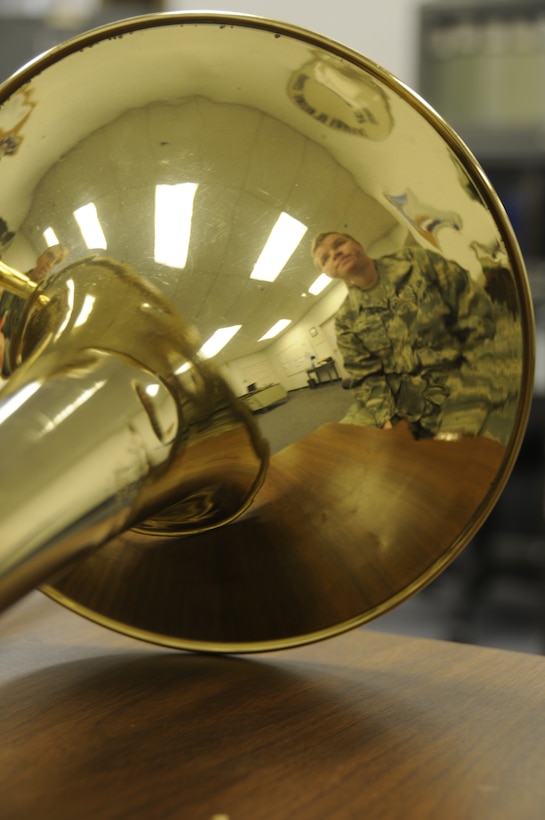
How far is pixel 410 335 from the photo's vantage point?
391 millimetres

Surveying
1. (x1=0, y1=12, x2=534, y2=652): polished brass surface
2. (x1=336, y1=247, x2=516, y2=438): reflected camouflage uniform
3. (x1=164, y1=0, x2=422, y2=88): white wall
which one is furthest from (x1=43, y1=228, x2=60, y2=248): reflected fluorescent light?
(x1=164, y1=0, x2=422, y2=88): white wall

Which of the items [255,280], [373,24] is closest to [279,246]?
[255,280]

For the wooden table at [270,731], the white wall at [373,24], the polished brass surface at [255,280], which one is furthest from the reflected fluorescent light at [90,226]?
the white wall at [373,24]

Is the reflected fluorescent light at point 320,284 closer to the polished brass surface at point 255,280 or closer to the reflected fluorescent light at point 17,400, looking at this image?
the polished brass surface at point 255,280

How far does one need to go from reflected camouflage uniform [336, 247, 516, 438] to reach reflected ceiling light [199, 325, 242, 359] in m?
0.04

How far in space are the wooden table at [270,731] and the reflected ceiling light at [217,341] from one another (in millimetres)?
124

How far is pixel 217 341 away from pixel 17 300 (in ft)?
0.28

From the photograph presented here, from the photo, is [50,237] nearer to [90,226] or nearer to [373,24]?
[90,226]

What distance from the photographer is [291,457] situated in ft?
1.27

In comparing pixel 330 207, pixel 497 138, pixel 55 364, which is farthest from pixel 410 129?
pixel 497 138

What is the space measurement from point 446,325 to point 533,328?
0.10 ft

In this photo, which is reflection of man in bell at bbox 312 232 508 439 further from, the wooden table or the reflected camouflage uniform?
the wooden table

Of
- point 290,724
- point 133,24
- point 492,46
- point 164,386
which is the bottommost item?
point 290,724

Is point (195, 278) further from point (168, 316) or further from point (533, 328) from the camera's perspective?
point (533, 328)
